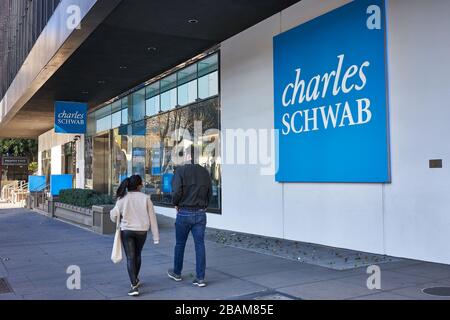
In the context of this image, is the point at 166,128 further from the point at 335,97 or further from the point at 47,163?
the point at 47,163

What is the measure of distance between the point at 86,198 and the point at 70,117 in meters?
6.93

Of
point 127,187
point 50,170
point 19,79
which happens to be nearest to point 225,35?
point 127,187

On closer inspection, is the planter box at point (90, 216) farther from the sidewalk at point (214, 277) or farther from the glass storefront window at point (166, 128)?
the glass storefront window at point (166, 128)

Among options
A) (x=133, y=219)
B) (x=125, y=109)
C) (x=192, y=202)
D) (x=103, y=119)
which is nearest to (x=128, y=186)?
(x=133, y=219)

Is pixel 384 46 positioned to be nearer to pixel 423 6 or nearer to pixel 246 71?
pixel 423 6

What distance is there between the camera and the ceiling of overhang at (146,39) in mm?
10812

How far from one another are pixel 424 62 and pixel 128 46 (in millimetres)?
8403

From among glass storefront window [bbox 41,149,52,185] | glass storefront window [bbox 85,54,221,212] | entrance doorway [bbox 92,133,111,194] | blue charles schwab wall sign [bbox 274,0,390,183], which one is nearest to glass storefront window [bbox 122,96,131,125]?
glass storefront window [bbox 85,54,221,212]

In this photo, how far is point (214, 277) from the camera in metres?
7.30

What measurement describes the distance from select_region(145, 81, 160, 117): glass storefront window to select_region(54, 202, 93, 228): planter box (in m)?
4.80

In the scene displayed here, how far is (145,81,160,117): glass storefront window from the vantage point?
18.3 metres

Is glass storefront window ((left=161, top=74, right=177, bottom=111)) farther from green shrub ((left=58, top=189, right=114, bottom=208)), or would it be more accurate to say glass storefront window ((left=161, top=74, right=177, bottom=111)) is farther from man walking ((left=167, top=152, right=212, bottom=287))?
man walking ((left=167, top=152, right=212, bottom=287))

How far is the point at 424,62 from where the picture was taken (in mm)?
8047

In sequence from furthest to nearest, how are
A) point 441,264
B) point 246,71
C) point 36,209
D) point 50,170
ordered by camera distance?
point 50,170 → point 36,209 → point 246,71 → point 441,264
